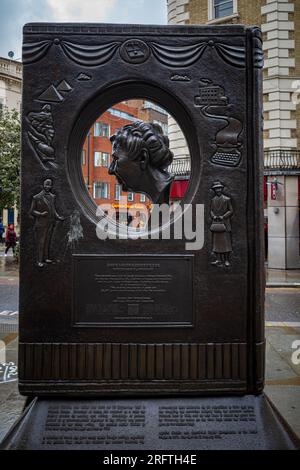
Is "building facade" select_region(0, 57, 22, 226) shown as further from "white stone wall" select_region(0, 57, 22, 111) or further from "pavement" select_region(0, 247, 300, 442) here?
"pavement" select_region(0, 247, 300, 442)

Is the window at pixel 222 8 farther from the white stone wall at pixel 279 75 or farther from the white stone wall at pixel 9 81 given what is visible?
the white stone wall at pixel 9 81

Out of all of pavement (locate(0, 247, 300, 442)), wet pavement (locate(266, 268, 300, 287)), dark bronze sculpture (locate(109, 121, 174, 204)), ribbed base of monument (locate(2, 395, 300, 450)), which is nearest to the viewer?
ribbed base of monument (locate(2, 395, 300, 450))

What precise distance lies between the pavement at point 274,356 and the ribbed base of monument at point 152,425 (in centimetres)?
42

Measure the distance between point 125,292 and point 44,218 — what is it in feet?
2.90

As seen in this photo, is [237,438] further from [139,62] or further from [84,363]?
[139,62]

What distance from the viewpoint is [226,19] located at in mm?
18531

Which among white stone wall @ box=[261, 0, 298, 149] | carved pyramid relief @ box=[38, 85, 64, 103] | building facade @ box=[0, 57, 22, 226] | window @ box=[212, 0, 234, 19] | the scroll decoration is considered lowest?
carved pyramid relief @ box=[38, 85, 64, 103]

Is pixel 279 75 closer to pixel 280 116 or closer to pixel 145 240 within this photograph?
pixel 280 116

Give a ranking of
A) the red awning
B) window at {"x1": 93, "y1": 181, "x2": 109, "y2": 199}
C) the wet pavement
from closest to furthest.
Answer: window at {"x1": 93, "y1": 181, "x2": 109, "y2": 199}, the wet pavement, the red awning

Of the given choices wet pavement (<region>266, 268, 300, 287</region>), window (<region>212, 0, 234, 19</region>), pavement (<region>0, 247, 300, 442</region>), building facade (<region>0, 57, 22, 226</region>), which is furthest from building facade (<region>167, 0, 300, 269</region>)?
building facade (<region>0, 57, 22, 226</region>)

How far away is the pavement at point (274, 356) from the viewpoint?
403 cm

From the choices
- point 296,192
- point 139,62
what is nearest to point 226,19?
point 296,192

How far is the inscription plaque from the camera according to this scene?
353 centimetres

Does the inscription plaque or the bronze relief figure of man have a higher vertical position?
the bronze relief figure of man
